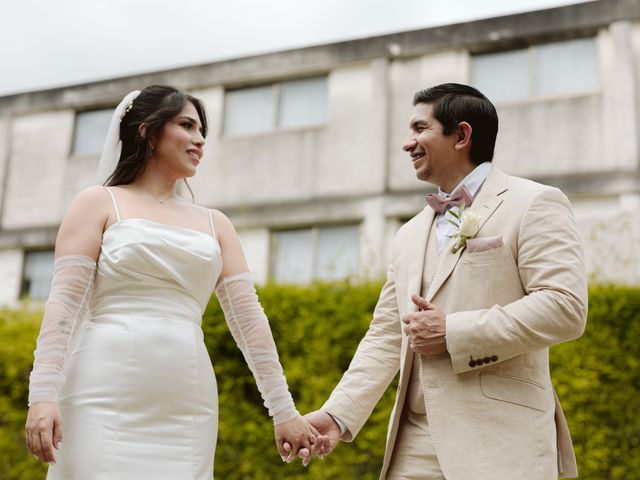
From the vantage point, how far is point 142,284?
11.8 ft

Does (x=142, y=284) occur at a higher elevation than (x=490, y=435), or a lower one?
higher

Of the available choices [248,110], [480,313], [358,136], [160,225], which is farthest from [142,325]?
[248,110]

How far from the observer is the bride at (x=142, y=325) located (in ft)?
11.0

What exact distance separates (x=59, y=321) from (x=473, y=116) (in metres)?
1.97

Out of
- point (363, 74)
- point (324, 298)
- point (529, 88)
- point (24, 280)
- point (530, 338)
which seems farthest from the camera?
point (24, 280)

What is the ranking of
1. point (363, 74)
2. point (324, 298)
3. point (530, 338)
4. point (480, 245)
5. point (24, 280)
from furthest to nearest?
point (24, 280), point (363, 74), point (324, 298), point (480, 245), point (530, 338)

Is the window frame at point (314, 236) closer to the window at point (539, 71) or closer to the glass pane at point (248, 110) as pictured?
the glass pane at point (248, 110)

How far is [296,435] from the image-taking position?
151 inches

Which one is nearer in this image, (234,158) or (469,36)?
(469,36)

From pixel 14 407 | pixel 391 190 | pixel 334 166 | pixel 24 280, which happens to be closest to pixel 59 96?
pixel 24 280

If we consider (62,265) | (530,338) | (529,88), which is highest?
(529,88)

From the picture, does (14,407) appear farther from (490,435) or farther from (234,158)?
(490,435)

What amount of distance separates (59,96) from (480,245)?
14.8m

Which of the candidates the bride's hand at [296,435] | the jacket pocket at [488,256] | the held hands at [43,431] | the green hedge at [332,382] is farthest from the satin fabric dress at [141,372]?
the green hedge at [332,382]
